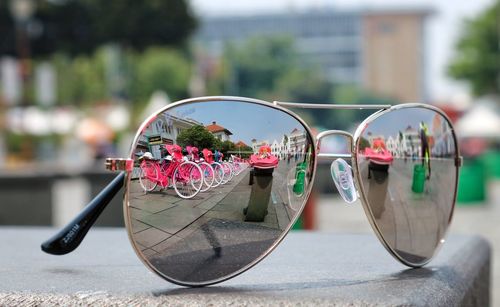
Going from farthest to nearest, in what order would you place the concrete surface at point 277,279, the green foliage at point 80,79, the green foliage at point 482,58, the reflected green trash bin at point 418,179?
the green foliage at point 80,79
the green foliage at point 482,58
the reflected green trash bin at point 418,179
the concrete surface at point 277,279

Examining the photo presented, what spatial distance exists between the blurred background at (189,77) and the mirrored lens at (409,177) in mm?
74

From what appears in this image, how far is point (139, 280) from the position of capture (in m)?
1.38

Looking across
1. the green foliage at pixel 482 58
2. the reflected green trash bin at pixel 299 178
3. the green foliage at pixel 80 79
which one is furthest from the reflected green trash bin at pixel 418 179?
the green foliage at pixel 80 79

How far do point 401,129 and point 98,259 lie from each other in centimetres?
66

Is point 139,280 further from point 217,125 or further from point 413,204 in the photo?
point 413,204

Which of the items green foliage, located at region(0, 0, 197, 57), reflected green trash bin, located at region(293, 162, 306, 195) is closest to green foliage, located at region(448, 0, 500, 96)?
green foliage, located at region(0, 0, 197, 57)

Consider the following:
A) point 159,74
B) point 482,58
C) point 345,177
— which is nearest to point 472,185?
point 345,177

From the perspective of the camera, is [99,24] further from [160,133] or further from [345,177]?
[160,133]

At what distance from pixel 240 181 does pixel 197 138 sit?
102mm

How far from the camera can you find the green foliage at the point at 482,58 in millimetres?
34938

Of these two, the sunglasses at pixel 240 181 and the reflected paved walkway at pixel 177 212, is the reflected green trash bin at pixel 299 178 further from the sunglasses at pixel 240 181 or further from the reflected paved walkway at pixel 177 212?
the reflected paved walkway at pixel 177 212

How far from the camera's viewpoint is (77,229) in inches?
65.6

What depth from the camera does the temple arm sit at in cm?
161

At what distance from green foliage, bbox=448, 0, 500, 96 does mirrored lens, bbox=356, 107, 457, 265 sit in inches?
1353
